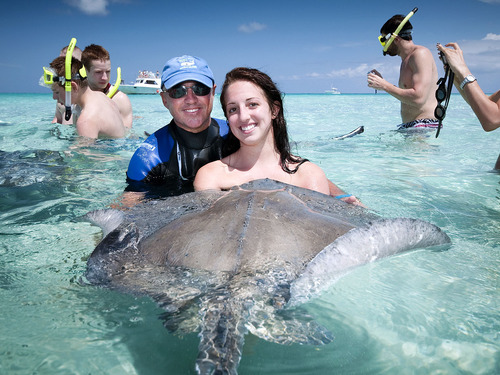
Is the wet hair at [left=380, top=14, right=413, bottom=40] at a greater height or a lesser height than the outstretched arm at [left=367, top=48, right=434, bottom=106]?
greater

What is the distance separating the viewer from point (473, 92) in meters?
4.19

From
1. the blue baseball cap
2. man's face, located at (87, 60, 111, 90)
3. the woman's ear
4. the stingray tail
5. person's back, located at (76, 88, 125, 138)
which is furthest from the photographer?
man's face, located at (87, 60, 111, 90)

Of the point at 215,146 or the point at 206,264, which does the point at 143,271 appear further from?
the point at 215,146

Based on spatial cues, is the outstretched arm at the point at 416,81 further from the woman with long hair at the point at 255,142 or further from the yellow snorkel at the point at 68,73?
the yellow snorkel at the point at 68,73

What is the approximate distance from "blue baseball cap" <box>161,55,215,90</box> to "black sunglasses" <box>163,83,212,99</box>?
0.16 feet

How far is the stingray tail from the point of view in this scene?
4.18 ft

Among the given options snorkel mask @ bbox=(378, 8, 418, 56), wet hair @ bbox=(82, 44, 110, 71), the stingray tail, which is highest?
snorkel mask @ bbox=(378, 8, 418, 56)

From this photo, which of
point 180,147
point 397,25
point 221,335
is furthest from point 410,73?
point 221,335

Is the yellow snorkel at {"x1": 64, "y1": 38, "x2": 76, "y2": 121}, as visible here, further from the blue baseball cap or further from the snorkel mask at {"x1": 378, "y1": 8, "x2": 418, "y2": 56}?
the snorkel mask at {"x1": 378, "y1": 8, "x2": 418, "y2": 56}

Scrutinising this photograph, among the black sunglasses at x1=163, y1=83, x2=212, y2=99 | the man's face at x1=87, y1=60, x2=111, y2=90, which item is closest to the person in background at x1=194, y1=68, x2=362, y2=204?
the black sunglasses at x1=163, y1=83, x2=212, y2=99

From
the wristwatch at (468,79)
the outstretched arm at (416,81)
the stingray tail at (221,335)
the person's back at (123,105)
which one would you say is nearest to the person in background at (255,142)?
the stingray tail at (221,335)

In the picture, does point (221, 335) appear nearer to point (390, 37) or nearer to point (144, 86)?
point (390, 37)

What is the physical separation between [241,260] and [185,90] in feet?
7.83

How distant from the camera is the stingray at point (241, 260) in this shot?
61.4 inches
